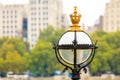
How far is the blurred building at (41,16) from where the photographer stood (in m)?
155

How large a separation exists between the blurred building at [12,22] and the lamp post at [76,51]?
5937 inches

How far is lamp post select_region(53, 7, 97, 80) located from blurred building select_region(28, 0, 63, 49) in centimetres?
14301

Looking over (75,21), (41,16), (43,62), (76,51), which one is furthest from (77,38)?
(41,16)

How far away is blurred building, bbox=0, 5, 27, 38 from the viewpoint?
16175 centimetres

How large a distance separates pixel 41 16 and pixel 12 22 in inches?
325

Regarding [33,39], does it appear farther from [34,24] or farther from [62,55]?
[62,55]

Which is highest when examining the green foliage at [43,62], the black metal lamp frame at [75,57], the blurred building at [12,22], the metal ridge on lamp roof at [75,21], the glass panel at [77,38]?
the blurred building at [12,22]

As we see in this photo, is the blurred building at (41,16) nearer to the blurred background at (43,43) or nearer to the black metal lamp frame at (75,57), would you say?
the blurred background at (43,43)

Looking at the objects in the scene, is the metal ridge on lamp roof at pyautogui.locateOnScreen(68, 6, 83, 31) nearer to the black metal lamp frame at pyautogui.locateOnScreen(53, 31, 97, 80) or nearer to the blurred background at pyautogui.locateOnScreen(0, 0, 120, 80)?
the black metal lamp frame at pyautogui.locateOnScreen(53, 31, 97, 80)

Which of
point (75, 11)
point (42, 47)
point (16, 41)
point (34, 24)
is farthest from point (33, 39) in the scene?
point (75, 11)

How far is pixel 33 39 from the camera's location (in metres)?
154

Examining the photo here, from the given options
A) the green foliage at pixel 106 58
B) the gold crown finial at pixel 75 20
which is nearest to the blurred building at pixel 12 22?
the green foliage at pixel 106 58

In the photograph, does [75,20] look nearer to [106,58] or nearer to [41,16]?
[106,58]

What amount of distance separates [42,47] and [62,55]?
91.6m
